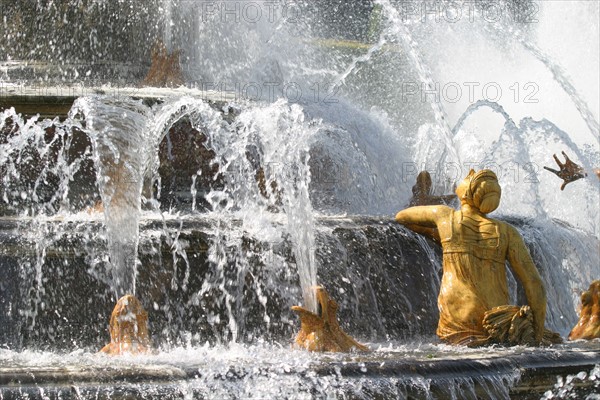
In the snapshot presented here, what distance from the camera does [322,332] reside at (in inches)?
247

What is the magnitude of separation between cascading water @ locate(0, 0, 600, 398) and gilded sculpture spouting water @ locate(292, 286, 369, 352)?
0.18 metres

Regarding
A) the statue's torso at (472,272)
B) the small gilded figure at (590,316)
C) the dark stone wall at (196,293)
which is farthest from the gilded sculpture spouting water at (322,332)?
the small gilded figure at (590,316)

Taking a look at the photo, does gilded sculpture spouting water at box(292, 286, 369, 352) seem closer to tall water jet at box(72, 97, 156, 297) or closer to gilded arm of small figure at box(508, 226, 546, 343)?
gilded arm of small figure at box(508, 226, 546, 343)

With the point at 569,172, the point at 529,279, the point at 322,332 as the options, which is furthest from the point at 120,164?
the point at 569,172

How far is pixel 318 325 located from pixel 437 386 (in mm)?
1046

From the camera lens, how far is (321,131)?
10359mm

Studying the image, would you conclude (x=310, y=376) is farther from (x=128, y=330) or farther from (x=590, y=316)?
(x=590, y=316)

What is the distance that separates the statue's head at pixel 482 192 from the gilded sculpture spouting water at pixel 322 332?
46.1 inches

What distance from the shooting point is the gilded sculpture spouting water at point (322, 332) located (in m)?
6.23

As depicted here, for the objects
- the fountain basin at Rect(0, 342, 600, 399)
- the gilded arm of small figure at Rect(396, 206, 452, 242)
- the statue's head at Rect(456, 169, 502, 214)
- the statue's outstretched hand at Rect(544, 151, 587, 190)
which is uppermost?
the statue's outstretched hand at Rect(544, 151, 587, 190)

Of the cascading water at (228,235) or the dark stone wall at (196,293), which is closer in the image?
the cascading water at (228,235)

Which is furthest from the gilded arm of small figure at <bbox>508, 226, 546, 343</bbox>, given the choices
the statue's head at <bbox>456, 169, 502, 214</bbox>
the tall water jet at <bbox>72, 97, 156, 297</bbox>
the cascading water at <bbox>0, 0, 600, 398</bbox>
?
the tall water jet at <bbox>72, 97, 156, 297</bbox>

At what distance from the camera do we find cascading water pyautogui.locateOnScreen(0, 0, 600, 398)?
6375 mm

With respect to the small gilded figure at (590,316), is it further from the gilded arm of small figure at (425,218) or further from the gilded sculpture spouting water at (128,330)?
the gilded sculpture spouting water at (128,330)
